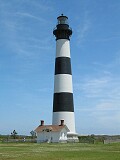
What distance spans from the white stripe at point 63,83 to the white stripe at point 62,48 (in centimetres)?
340

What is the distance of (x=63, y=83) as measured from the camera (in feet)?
156

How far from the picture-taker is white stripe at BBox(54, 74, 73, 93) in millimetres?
47375

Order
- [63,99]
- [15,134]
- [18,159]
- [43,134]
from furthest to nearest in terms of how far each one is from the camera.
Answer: [15,134] < [43,134] < [63,99] < [18,159]

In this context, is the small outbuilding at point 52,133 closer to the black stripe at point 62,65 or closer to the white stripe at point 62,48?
the black stripe at point 62,65

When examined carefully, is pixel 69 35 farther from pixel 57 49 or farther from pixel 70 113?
pixel 70 113

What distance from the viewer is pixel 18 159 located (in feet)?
61.2

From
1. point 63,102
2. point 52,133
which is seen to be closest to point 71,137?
point 52,133

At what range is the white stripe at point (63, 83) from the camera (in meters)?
47.4

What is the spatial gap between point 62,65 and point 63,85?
3.08 m

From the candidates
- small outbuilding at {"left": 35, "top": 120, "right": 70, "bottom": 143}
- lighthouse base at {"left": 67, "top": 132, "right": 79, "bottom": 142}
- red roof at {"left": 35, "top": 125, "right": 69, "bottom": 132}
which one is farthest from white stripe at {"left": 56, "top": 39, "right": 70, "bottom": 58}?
lighthouse base at {"left": 67, "top": 132, "right": 79, "bottom": 142}

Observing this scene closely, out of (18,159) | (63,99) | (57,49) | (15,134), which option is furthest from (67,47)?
(18,159)

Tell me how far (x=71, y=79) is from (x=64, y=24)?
364 inches

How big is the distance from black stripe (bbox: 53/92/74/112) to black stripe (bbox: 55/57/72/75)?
11.3 ft

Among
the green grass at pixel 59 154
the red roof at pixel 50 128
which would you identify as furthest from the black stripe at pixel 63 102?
the green grass at pixel 59 154
